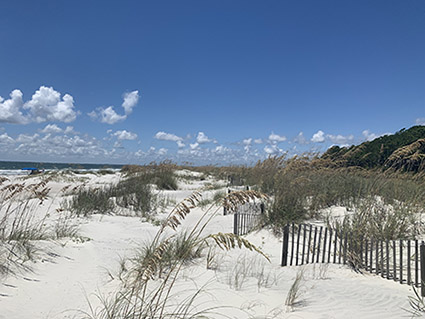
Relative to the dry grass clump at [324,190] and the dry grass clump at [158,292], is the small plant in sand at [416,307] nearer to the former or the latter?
the dry grass clump at [158,292]

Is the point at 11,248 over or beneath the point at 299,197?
beneath

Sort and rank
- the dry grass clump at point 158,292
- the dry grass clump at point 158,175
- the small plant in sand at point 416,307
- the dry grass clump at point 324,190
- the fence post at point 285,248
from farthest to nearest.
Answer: the dry grass clump at point 158,175
the dry grass clump at point 324,190
the fence post at point 285,248
the small plant in sand at point 416,307
the dry grass clump at point 158,292

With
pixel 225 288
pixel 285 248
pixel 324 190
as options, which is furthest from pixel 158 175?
pixel 225 288

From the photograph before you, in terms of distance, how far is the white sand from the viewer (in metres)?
4.02

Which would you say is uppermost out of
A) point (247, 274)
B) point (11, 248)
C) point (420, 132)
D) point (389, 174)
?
point (420, 132)

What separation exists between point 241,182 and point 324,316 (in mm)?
14679

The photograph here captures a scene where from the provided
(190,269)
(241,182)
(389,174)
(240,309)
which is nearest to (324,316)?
(240,309)

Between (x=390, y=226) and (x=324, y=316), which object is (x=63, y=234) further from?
(x=390, y=226)

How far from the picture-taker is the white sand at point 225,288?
402 centimetres

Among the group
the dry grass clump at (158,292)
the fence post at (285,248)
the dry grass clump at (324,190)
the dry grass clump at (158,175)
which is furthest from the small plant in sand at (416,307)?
the dry grass clump at (158,175)

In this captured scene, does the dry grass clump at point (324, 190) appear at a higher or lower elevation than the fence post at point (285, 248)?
higher

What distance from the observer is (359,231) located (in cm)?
619

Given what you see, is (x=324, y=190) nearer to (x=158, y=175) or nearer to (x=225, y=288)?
(x=225, y=288)

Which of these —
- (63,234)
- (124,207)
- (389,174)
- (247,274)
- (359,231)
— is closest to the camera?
(247,274)
